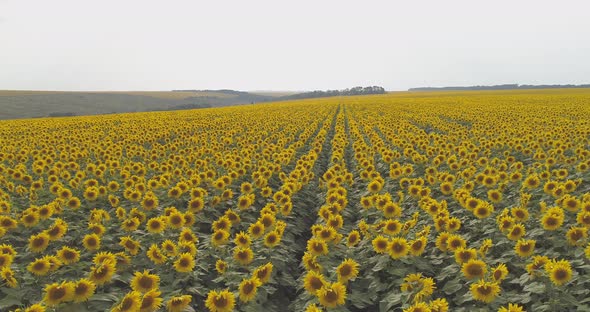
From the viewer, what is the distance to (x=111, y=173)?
10703mm

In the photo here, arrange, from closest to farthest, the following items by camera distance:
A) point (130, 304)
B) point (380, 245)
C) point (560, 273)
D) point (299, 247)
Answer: point (130, 304)
point (560, 273)
point (380, 245)
point (299, 247)

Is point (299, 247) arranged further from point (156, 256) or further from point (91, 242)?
point (91, 242)

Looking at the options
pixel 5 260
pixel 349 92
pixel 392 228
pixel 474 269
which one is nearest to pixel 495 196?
pixel 392 228

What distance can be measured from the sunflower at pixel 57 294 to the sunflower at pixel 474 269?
421cm

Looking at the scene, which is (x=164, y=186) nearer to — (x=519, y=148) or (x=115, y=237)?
(x=115, y=237)

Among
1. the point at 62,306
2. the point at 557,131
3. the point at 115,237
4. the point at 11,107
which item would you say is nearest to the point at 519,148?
the point at 557,131

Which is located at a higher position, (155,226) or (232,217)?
(155,226)

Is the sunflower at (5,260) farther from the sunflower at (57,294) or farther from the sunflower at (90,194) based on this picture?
the sunflower at (90,194)

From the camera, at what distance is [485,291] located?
4172 mm

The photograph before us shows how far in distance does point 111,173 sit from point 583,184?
1114 cm

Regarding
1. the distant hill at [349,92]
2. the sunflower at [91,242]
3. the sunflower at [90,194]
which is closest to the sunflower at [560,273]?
the sunflower at [91,242]

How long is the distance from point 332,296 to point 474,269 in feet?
5.45

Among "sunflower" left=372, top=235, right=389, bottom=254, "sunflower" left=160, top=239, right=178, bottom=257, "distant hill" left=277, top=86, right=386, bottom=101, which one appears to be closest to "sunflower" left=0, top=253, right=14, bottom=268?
"sunflower" left=160, top=239, right=178, bottom=257

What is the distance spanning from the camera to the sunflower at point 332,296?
4.28 meters
